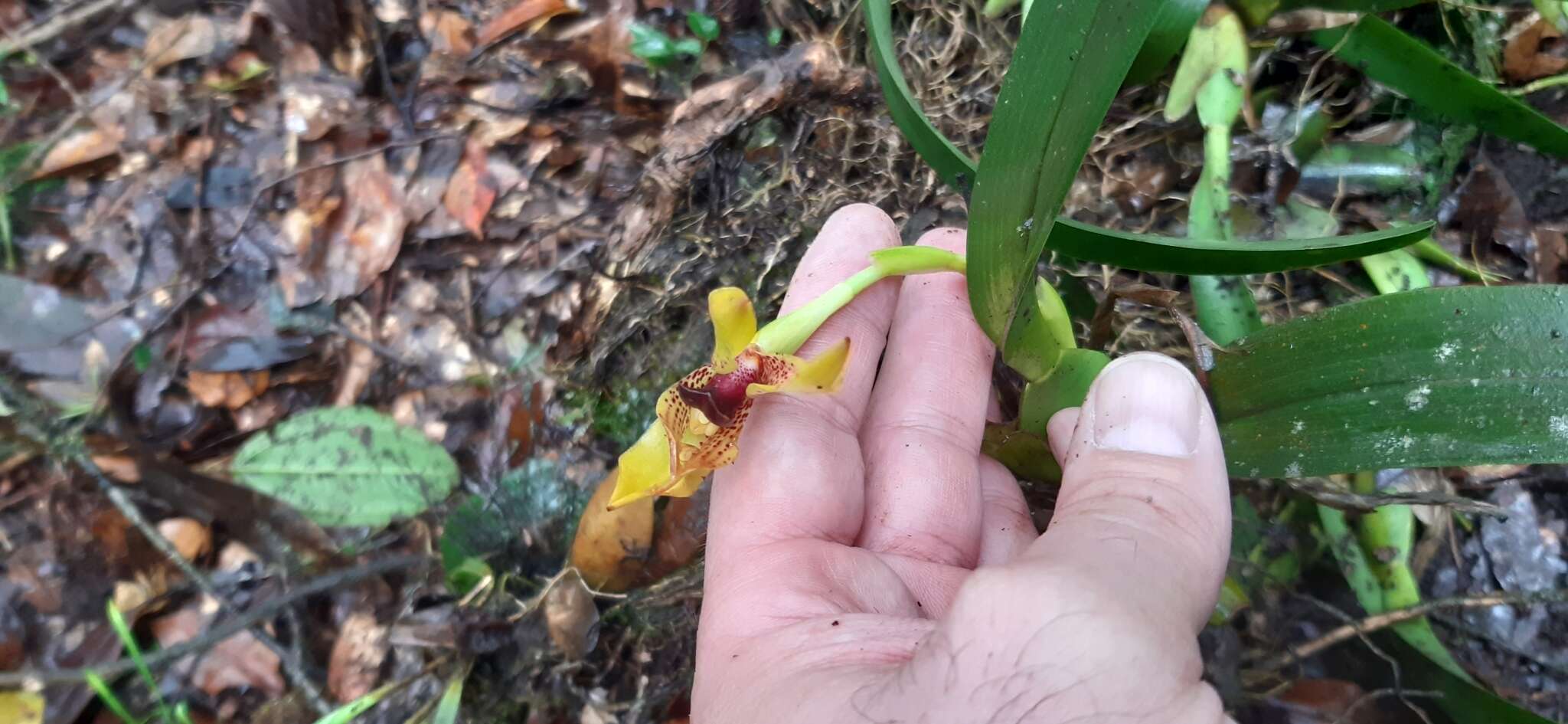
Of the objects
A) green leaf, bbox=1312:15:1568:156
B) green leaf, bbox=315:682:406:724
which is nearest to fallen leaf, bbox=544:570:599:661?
green leaf, bbox=315:682:406:724

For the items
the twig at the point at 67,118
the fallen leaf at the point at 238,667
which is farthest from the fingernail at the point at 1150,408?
the twig at the point at 67,118

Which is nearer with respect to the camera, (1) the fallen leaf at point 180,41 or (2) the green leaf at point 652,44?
(2) the green leaf at point 652,44

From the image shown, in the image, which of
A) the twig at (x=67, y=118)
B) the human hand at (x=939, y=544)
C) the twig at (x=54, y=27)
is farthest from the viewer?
the twig at (x=54, y=27)

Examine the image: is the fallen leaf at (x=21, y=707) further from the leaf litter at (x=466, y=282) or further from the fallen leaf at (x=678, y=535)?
the fallen leaf at (x=678, y=535)

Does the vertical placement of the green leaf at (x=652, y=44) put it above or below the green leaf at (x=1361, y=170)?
above

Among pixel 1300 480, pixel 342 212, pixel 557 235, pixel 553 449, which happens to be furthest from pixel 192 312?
pixel 1300 480

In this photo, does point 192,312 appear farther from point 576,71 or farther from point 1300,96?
point 1300,96
